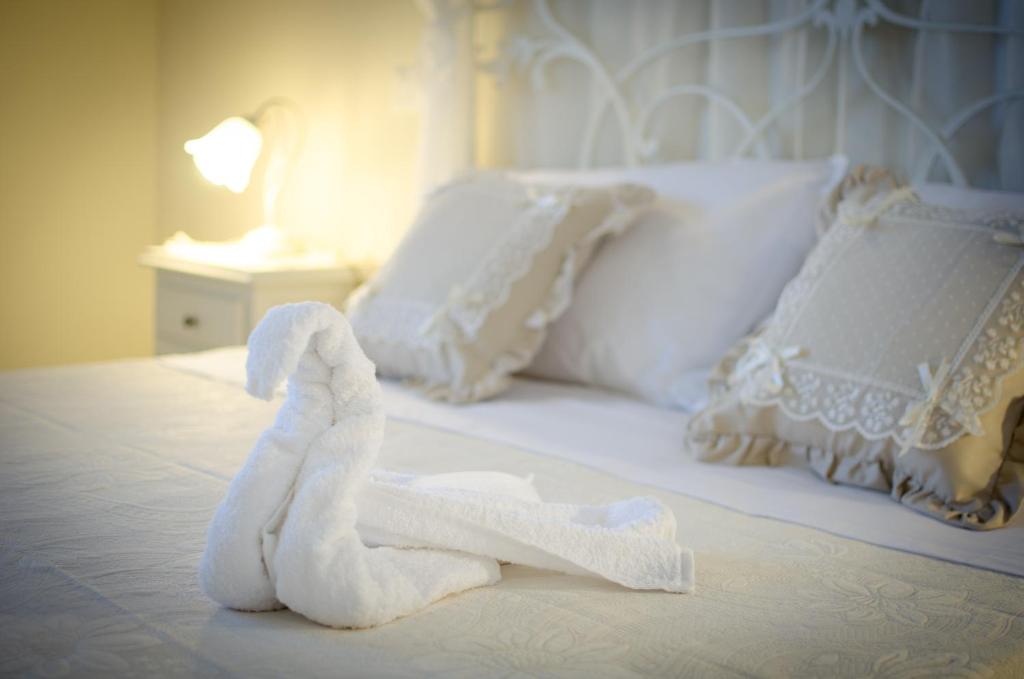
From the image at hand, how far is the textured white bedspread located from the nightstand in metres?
1.31

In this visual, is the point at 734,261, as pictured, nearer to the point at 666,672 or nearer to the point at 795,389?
the point at 795,389

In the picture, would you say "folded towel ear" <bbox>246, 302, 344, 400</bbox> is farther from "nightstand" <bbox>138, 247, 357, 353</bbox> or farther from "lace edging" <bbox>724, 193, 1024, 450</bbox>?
"nightstand" <bbox>138, 247, 357, 353</bbox>

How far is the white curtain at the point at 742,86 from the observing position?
77.5 inches

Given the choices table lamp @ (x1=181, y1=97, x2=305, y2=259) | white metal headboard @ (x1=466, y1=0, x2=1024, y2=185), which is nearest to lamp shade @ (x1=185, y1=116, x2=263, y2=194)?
table lamp @ (x1=181, y1=97, x2=305, y2=259)

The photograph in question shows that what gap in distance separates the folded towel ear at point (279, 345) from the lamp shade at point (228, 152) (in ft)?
6.27

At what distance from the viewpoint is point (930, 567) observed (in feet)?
4.02

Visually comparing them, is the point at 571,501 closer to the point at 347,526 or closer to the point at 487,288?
the point at 347,526

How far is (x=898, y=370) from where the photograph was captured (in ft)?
4.98

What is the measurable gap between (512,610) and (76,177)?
3232mm

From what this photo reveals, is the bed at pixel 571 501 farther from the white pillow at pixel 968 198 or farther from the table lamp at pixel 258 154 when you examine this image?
the table lamp at pixel 258 154

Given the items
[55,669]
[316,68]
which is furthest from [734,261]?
[316,68]

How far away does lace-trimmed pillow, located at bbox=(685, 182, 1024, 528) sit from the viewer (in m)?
1.44

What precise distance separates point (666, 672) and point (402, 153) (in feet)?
7.81

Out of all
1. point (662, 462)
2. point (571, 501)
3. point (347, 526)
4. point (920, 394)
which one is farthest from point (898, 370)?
point (347, 526)
